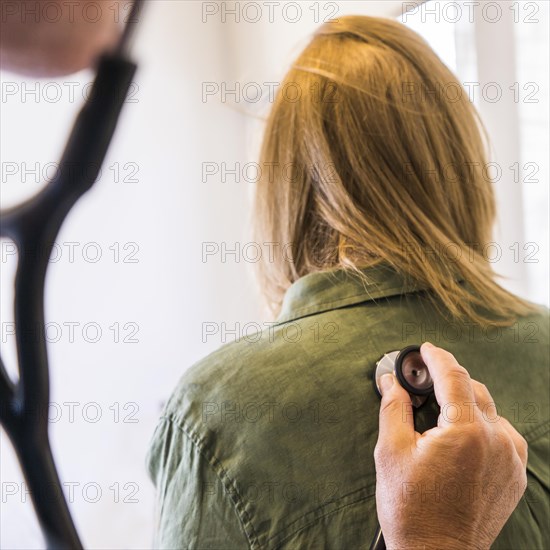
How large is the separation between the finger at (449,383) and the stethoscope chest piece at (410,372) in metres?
0.02

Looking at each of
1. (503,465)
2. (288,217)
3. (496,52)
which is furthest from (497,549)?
(496,52)

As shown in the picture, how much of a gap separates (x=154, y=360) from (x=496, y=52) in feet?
2.22

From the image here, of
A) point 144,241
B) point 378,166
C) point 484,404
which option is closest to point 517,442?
point 484,404

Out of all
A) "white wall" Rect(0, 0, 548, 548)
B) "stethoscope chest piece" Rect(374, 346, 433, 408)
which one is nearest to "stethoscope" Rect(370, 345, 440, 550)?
"stethoscope chest piece" Rect(374, 346, 433, 408)

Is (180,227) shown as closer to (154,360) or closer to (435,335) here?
(154,360)

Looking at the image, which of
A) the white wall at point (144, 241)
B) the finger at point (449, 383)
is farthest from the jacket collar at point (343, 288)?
the white wall at point (144, 241)

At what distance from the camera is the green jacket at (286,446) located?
0.44 m

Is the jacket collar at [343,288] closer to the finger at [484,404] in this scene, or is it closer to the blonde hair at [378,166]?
the blonde hair at [378,166]

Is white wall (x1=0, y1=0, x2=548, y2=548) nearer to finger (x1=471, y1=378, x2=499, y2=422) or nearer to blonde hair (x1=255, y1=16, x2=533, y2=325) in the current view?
blonde hair (x1=255, y1=16, x2=533, y2=325)

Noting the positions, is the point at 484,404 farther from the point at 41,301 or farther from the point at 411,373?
the point at 41,301

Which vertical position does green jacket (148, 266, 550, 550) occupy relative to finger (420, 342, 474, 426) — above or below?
below

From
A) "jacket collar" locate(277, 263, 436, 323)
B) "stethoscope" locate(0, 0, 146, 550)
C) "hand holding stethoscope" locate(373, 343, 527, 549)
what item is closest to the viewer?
"hand holding stethoscope" locate(373, 343, 527, 549)

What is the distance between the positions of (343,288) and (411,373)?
0.35 ft

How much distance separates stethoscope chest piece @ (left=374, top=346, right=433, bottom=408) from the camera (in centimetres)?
43
